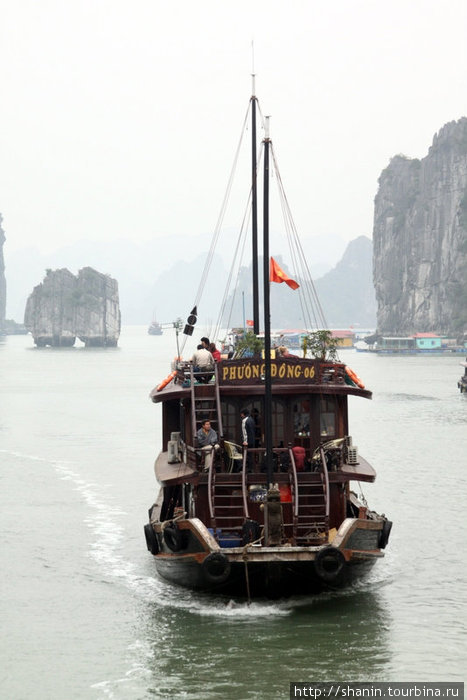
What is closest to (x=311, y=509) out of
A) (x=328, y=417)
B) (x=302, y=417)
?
(x=302, y=417)

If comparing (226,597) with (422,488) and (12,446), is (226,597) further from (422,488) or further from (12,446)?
(12,446)

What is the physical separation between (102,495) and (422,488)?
12.1 m

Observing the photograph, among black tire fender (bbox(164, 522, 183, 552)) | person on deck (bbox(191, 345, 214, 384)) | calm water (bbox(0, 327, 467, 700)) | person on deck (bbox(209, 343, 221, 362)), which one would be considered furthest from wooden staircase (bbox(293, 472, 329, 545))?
person on deck (bbox(209, 343, 221, 362))

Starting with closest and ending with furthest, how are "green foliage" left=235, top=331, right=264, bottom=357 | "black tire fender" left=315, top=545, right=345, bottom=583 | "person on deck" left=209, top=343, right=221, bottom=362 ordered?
"black tire fender" left=315, top=545, right=345, bottom=583 → "green foliage" left=235, top=331, right=264, bottom=357 → "person on deck" left=209, top=343, right=221, bottom=362

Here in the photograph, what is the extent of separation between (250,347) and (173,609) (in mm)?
7296

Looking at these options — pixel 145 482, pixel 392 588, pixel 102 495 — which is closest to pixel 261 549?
pixel 392 588

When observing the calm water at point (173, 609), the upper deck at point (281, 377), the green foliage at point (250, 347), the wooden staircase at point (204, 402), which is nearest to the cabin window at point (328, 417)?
the upper deck at point (281, 377)

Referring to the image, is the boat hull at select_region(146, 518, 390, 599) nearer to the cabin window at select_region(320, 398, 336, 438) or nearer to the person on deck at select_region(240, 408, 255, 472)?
the person on deck at select_region(240, 408, 255, 472)

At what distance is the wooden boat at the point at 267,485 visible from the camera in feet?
73.7

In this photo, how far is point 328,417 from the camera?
25797mm

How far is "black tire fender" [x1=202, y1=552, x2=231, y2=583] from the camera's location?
22156 mm

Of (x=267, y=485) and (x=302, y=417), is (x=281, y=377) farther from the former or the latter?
(x=267, y=485)

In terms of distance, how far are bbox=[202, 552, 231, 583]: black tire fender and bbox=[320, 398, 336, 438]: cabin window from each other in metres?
4.72

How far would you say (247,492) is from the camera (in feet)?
79.5
